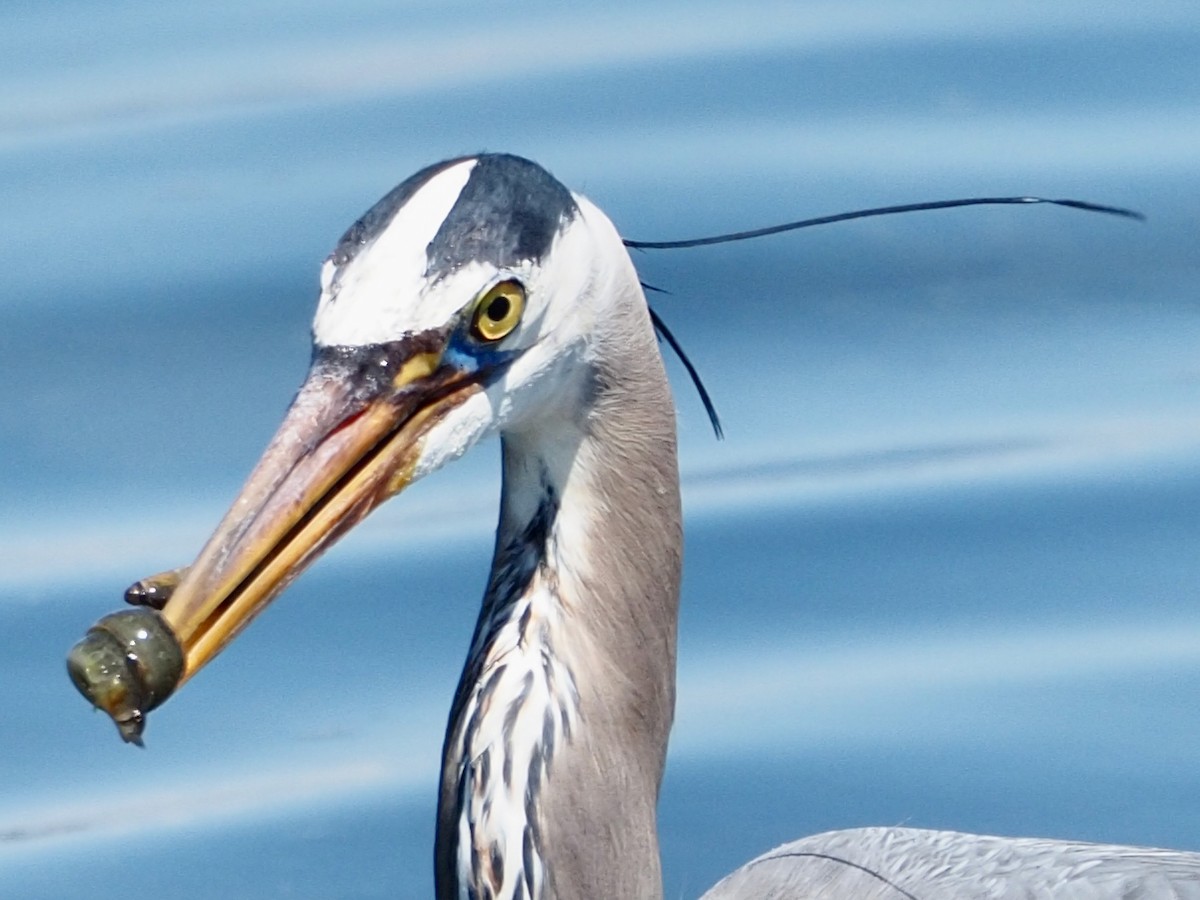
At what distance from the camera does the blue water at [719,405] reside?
14.9 feet

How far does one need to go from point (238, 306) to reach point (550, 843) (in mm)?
2829

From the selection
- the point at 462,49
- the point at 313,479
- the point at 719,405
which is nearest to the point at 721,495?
the point at 719,405

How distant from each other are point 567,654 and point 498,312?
487 mm

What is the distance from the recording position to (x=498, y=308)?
288cm

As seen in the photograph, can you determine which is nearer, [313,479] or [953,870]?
[313,479]

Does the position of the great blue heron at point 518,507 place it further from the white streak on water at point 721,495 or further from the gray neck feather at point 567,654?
the white streak on water at point 721,495

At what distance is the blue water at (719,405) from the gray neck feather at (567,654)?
49.8 inches

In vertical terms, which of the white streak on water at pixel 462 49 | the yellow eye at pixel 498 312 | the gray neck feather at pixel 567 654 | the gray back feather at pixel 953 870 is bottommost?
the gray back feather at pixel 953 870

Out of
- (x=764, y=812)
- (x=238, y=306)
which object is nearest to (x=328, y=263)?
(x=764, y=812)

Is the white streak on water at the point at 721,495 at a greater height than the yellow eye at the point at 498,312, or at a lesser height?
lesser

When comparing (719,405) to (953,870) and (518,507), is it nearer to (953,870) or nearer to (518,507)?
(953,870)

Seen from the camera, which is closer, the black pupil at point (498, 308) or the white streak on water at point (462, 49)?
the black pupil at point (498, 308)

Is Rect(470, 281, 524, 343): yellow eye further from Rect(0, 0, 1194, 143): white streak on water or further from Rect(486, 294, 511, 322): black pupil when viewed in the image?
Rect(0, 0, 1194, 143): white streak on water

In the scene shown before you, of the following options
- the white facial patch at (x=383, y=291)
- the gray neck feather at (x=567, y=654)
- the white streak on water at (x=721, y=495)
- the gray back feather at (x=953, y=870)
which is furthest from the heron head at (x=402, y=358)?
the white streak on water at (x=721, y=495)
